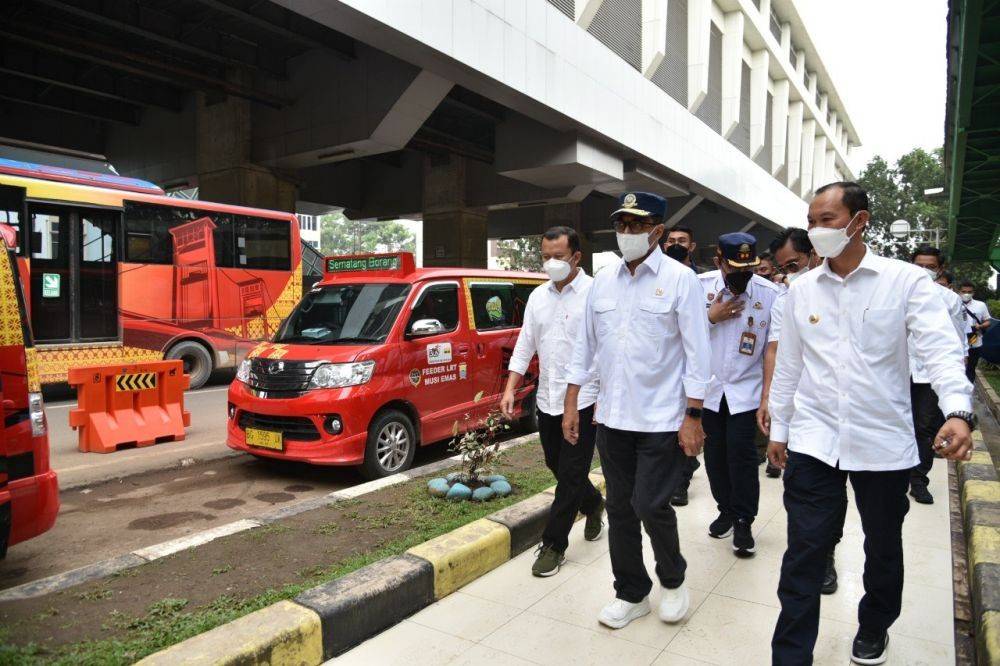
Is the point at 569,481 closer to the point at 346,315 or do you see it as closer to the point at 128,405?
the point at 346,315

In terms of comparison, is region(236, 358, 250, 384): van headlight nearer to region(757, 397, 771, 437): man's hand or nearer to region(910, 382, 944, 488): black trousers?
region(757, 397, 771, 437): man's hand

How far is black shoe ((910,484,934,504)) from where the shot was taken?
4.92 meters

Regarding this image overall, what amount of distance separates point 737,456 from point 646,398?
128 cm

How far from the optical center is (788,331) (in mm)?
2742

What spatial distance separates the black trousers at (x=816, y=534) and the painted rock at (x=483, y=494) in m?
2.28

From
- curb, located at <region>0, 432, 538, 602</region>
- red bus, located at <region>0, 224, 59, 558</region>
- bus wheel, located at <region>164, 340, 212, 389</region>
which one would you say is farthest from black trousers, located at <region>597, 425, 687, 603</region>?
bus wheel, located at <region>164, 340, 212, 389</region>

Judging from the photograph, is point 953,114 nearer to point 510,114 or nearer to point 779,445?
point 510,114

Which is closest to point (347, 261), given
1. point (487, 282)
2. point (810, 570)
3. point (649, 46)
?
point (487, 282)

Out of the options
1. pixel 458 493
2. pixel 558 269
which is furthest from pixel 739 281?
pixel 458 493

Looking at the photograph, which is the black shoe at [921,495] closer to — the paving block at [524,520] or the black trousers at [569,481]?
the paving block at [524,520]

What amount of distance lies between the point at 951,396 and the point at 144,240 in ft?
37.6

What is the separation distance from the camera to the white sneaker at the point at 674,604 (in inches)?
120

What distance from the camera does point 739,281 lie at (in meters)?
4.09

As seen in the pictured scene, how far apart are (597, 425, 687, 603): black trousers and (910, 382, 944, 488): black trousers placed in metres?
1.29
